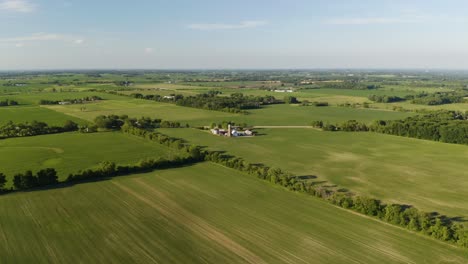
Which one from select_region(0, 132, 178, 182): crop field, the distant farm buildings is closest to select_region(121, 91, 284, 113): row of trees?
the distant farm buildings

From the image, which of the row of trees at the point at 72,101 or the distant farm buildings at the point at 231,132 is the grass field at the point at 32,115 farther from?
the distant farm buildings at the point at 231,132

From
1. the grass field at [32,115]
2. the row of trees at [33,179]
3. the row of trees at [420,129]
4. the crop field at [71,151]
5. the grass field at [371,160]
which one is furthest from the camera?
the grass field at [32,115]

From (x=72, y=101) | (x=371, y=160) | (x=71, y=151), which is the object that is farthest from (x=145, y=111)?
(x=371, y=160)

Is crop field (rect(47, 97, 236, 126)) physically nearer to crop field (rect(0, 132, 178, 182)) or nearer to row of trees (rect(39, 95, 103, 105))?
row of trees (rect(39, 95, 103, 105))

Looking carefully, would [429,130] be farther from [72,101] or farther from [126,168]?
[72,101]

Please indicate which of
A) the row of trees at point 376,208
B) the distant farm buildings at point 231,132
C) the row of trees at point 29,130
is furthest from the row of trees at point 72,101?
the row of trees at point 376,208

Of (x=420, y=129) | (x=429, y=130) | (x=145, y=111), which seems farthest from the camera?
(x=145, y=111)
